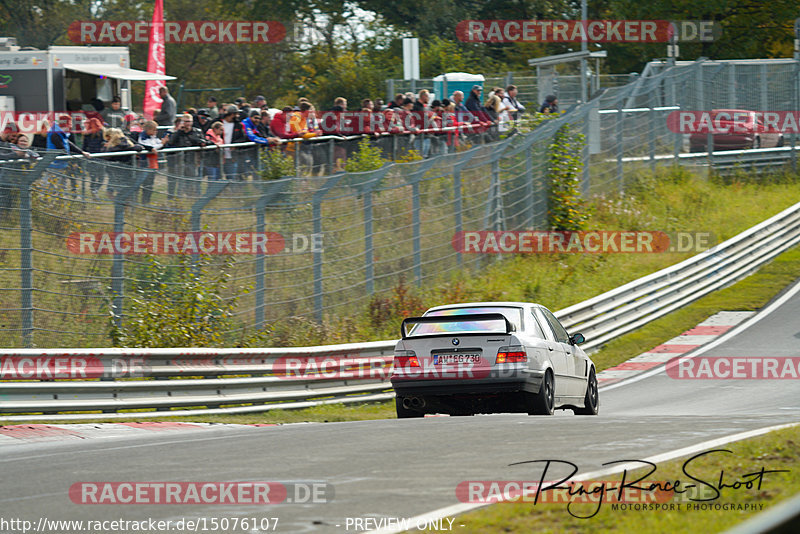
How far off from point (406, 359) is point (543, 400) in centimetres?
164

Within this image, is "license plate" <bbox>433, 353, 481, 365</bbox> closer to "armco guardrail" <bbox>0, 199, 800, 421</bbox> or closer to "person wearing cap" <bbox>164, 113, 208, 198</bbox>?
"armco guardrail" <bbox>0, 199, 800, 421</bbox>

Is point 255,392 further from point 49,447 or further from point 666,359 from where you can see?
point 666,359

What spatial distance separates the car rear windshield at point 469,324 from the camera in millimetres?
13023

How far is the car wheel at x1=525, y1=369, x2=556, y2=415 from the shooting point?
12.9 metres

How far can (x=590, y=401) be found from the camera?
49.4 ft

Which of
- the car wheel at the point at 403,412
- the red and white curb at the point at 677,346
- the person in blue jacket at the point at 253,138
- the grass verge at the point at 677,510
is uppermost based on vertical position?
the person in blue jacket at the point at 253,138

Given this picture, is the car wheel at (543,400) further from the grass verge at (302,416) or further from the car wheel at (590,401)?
the grass verge at (302,416)

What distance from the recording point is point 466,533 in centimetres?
590

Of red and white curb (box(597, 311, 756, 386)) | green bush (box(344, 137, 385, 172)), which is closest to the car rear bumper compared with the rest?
red and white curb (box(597, 311, 756, 386))

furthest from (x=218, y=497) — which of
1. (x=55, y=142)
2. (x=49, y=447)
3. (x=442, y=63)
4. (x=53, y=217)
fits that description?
(x=442, y=63)

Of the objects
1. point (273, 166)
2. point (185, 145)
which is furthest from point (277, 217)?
point (273, 166)

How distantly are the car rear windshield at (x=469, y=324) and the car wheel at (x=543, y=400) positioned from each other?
2.37 feet

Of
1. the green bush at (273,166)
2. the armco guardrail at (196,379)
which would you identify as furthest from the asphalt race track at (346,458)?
the green bush at (273,166)

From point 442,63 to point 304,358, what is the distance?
112 feet
